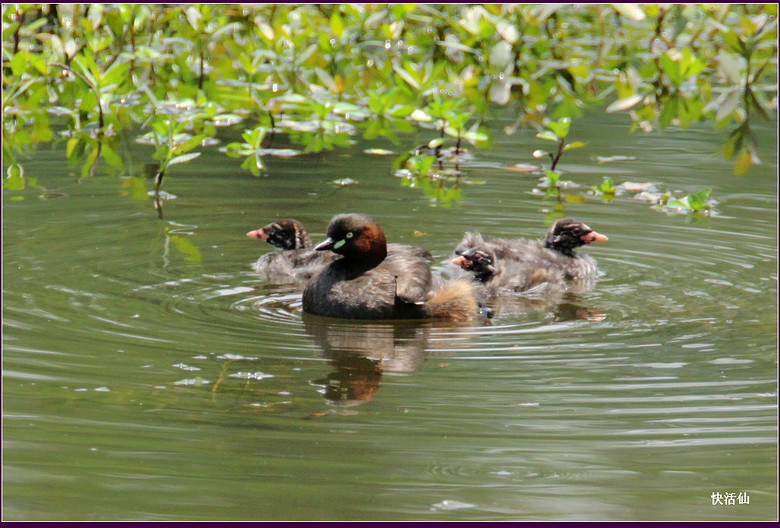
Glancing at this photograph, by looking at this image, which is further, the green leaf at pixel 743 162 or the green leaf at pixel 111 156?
→ the green leaf at pixel 743 162

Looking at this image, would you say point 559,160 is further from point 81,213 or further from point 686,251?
point 81,213

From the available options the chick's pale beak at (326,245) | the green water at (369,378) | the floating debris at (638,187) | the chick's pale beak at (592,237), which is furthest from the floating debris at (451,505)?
the floating debris at (638,187)

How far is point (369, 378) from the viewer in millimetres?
5699

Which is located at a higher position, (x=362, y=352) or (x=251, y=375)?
(x=251, y=375)

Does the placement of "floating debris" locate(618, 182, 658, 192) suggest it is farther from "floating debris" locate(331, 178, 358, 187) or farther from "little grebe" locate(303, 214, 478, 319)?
"little grebe" locate(303, 214, 478, 319)

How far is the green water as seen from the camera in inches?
170

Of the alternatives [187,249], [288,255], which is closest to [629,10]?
[288,255]

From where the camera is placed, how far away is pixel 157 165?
10.9 metres

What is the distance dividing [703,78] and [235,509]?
528 inches

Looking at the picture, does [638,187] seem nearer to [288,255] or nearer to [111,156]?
[288,255]

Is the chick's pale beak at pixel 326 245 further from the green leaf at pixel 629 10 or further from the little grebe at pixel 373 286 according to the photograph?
the green leaf at pixel 629 10


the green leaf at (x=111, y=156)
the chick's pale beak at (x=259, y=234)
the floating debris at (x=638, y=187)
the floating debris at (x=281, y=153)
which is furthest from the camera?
the floating debris at (x=281, y=153)

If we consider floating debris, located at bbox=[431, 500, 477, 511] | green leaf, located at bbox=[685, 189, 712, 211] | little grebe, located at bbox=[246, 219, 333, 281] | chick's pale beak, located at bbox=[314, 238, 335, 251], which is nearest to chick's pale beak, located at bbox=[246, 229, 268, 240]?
little grebe, located at bbox=[246, 219, 333, 281]

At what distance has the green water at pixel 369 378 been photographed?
4.31 metres
